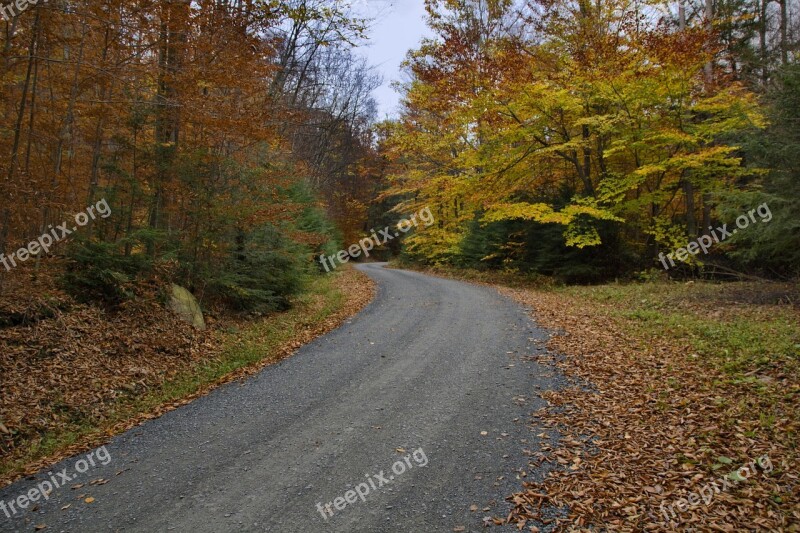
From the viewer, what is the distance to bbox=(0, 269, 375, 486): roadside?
195 inches

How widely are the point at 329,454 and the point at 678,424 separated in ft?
12.8

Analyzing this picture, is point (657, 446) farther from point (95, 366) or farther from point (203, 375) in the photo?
point (95, 366)

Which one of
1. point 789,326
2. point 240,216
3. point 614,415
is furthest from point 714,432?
point 240,216

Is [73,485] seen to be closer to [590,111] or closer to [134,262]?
[134,262]

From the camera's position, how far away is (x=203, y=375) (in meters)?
6.94

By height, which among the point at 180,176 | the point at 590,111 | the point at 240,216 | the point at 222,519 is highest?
the point at 590,111

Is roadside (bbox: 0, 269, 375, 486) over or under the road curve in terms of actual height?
over

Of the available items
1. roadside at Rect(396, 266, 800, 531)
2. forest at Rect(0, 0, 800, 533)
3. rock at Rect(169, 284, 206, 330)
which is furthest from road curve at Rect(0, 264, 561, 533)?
rock at Rect(169, 284, 206, 330)

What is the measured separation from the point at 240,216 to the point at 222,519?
7.09 meters

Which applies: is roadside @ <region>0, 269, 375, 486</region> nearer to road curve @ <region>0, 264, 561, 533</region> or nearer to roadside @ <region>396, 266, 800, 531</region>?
road curve @ <region>0, 264, 561, 533</region>

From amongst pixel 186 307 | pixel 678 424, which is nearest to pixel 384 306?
pixel 186 307

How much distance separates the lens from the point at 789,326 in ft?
23.9

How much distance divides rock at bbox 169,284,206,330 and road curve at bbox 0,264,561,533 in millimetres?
2488

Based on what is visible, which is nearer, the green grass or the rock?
the green grass
